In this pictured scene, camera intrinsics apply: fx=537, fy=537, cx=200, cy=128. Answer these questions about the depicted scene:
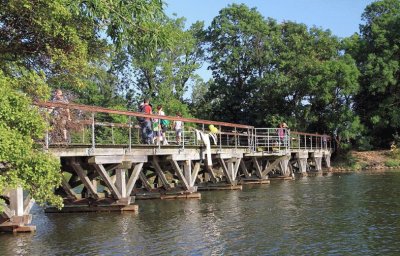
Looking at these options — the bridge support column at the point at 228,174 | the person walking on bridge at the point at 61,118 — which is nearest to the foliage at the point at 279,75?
the bridge support column at the point at 228,174

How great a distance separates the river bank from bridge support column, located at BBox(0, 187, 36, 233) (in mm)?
32064

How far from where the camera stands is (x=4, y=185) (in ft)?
27.0

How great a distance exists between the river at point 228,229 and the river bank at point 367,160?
22.7 metres

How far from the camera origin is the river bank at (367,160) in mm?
40375

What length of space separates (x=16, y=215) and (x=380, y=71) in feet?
117

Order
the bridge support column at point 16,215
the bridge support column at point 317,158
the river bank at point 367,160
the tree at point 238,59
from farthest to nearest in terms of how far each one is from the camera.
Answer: the tree at point 238,59 < the river bank at point 367,160 < the bridge support column at point 317,158 < the bridge support column at point 16,215

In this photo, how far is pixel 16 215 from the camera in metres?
12.2

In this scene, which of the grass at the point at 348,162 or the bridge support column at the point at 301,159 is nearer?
the bridge support column at the point at 301,159

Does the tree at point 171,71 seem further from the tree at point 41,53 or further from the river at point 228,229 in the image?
the tree at point 41,53

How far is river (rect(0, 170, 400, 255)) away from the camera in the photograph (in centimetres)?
1035

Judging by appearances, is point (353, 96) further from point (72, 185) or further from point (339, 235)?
point (339, 235)

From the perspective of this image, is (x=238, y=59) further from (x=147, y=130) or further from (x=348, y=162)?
(x=147, y=130)

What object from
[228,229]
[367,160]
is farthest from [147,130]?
[367,160]

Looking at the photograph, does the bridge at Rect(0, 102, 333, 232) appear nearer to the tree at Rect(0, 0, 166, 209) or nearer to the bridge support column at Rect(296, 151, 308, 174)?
the tree at Rect(0, 0, 166, 209)
